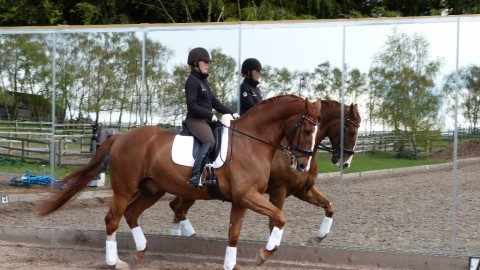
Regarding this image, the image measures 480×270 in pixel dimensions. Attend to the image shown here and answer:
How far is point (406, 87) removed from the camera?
31.1 feet

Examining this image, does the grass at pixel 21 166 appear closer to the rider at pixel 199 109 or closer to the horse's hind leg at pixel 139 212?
the horse's hind leg at pixel 139 212

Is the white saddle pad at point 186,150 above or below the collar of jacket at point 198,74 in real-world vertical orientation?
below

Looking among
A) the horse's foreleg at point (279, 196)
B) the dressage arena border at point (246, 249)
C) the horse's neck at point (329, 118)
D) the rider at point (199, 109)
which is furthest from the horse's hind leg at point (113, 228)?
the horse's neck at point (329, 118)

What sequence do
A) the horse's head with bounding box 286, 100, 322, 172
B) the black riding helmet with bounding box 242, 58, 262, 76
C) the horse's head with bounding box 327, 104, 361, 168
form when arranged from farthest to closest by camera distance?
the black riding helmet with bounding box 242, 58, 262, 76 → the horse's head with bounding box 327, 104, 361, 168 → the horse's head with bounding box 286, 100, 322, 172

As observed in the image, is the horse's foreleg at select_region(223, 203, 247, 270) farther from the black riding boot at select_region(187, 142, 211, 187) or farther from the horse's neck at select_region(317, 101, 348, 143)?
the horse's neck at select_region(317, 101, 348, 143)

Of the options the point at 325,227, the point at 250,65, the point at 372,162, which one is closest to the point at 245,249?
the point at 325,227

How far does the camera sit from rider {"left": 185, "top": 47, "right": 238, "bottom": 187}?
8664 millimetres

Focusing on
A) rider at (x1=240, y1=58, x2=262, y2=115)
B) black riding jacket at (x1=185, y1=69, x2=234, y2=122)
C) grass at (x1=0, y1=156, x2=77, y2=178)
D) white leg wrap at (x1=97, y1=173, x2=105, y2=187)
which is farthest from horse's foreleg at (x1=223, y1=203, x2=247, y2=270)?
grass at (x1=0, y1=156, x2=77, y2=178)

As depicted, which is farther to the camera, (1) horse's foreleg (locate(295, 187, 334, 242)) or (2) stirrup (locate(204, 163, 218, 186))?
(1) horse's foreleg (locate(295, 187, 334, 242))

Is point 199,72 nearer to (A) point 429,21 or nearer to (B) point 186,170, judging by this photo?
(B) point 186,170

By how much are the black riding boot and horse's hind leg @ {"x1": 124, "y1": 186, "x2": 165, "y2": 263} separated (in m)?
1.03

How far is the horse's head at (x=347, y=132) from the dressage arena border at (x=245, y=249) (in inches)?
43.7

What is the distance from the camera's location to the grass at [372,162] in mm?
9547

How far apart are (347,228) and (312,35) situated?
7.92 ft
